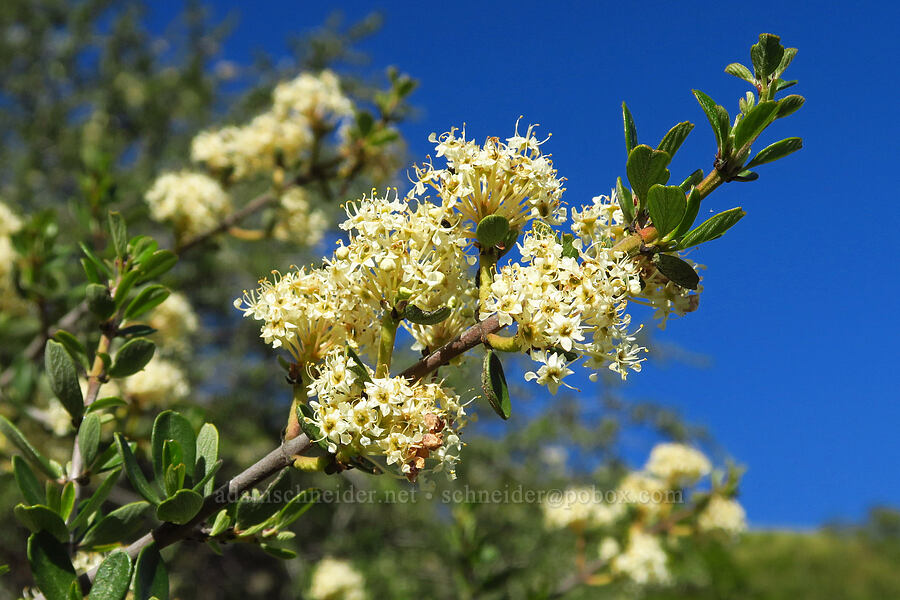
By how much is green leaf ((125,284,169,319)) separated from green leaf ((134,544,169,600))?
64 cm

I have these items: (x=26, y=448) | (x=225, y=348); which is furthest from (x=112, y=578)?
(x=225, y=348)

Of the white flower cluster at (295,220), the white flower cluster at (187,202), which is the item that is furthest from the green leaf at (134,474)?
the white flower cluster at (295,220)

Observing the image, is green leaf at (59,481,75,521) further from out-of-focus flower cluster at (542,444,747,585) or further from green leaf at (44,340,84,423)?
out-of-focus flower cluster at (542,444,747,585)

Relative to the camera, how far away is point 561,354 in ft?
3.88

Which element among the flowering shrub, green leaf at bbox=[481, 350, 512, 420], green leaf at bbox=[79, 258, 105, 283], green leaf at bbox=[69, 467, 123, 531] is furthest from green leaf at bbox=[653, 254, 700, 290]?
green leaf at bbox=[79, 258, 105, 283]

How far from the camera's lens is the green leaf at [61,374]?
4.59ft

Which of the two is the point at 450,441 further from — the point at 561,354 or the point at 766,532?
the point at 766,532

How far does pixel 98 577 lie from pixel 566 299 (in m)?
0.90

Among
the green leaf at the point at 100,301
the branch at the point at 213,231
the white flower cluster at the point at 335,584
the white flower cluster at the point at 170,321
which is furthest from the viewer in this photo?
the white flower cluster at the point at 335,584

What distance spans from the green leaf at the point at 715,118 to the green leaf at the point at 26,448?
1.44m

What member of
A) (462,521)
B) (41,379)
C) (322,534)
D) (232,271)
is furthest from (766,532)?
(41,379)

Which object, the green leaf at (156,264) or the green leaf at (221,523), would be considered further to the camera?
the green leaf at (156,264)

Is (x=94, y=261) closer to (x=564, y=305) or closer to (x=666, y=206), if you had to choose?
(x=564, y=305)

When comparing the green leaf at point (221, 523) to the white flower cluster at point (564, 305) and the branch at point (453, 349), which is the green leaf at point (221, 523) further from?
the white flower cluster at point (564, 305)
